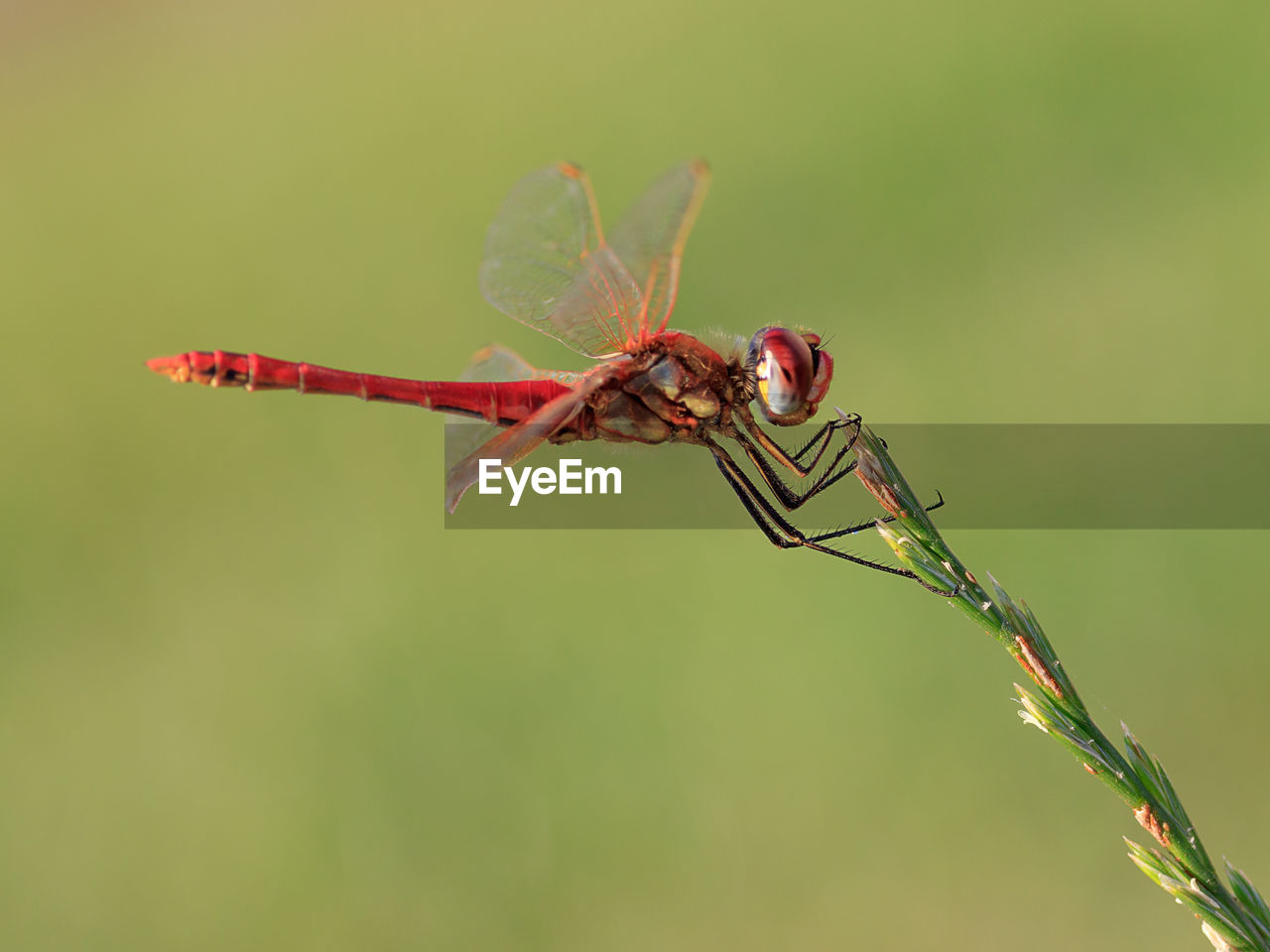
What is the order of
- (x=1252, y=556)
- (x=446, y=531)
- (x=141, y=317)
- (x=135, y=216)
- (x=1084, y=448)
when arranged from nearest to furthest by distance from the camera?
(x=1252, y=556), (x=1084, y=448), (x=446, y=531), (x=141, y=317), (x=135, y=216)

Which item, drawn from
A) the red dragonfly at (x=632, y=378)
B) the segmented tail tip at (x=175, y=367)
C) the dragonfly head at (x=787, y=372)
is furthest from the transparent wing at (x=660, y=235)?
the segmented tail tip at (x=175, y=367)

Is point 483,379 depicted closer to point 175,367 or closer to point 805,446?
point 175,367

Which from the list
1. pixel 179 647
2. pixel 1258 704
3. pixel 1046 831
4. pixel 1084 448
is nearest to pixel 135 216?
pixel 179 647

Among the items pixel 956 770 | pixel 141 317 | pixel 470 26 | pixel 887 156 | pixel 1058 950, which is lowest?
pixel 1058 950

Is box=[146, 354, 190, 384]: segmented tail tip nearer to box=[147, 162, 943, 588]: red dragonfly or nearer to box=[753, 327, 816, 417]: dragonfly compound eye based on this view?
box=[147, 162, 943, 588]: red dragonfly

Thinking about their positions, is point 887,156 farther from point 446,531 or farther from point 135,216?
point 135,216

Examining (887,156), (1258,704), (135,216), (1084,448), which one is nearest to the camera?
(1258,704)

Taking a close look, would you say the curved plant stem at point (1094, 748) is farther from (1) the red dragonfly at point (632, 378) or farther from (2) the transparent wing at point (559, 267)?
(2) the transparent wing at point (559, 267)
